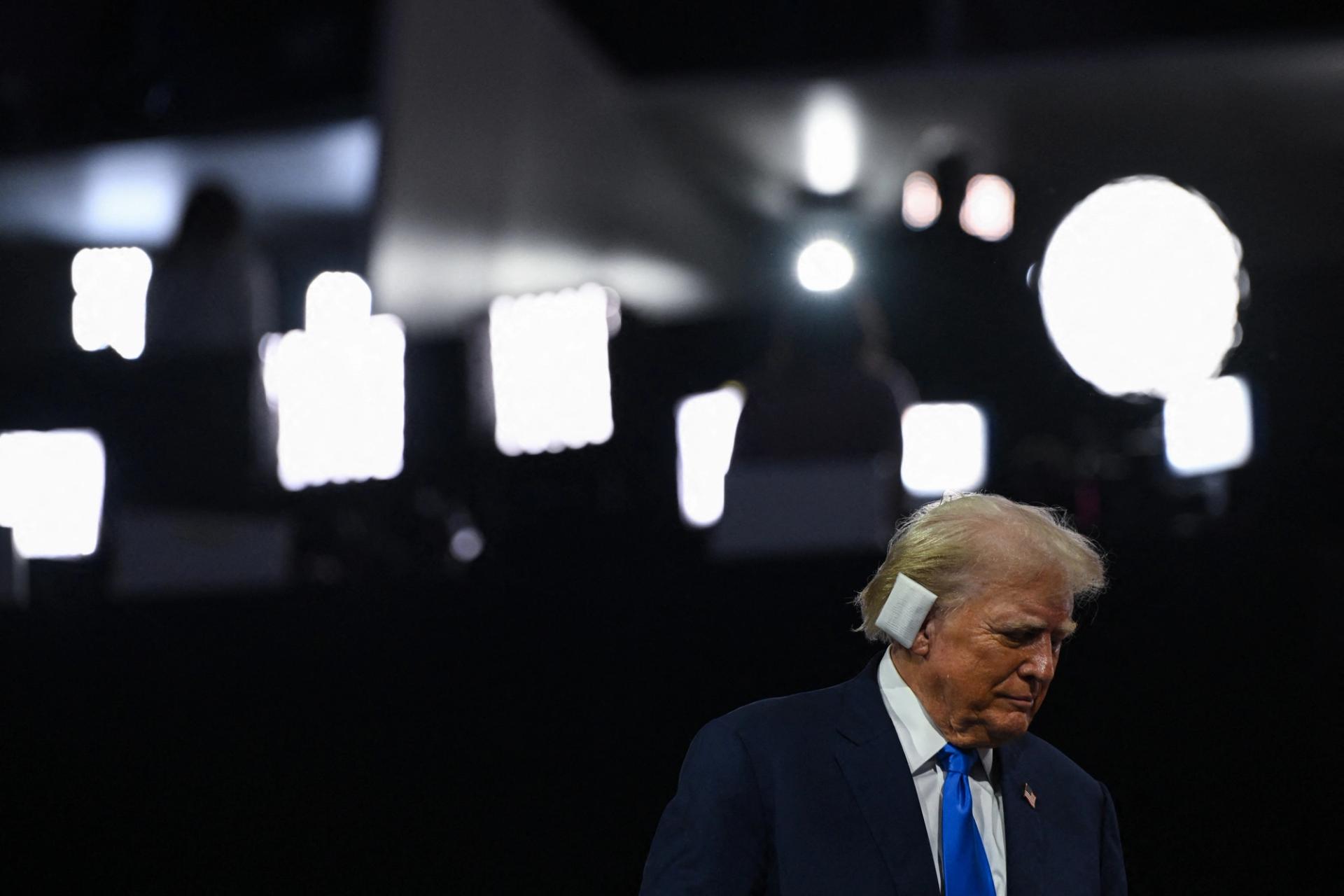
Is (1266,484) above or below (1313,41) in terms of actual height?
below

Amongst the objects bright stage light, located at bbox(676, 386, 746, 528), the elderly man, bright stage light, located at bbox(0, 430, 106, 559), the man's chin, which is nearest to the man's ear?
the elderly man

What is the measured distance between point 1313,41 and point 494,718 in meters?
2.82

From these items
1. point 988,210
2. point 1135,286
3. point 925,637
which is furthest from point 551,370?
Answer: point 925,637

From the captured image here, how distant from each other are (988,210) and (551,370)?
1232 mm

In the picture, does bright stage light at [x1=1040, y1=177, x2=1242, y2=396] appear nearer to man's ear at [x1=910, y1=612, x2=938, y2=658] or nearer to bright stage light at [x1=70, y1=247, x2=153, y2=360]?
man's ear at [x1=910, y1=612, x2=938, y2=658]

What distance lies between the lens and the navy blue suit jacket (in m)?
1.54

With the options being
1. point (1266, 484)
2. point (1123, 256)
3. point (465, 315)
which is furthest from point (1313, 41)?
point (465, 315)

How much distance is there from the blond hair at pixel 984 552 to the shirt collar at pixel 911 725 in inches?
3.1

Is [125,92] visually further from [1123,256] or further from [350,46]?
[1123,256]

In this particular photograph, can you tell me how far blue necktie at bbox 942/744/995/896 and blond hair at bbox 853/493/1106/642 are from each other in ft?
0.59

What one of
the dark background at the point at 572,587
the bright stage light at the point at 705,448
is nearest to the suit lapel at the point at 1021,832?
the dark background at the point at 572,587

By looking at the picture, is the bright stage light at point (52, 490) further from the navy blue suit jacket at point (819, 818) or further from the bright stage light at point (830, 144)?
the navy blue suit jacket at point (819, 818)

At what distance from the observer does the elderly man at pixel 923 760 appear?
5.08 feet

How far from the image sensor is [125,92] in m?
4.23
